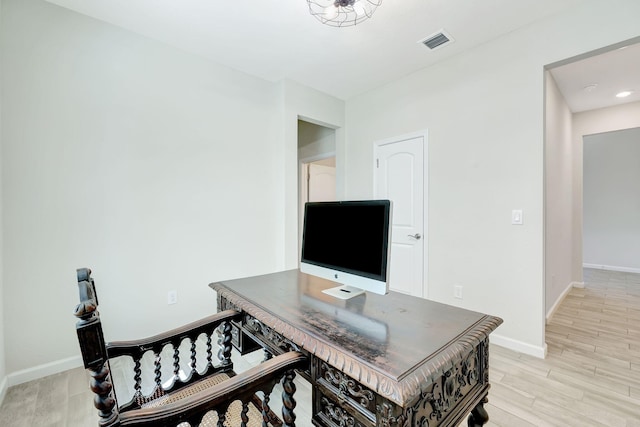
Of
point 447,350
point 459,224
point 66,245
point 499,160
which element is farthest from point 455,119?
point 66,245

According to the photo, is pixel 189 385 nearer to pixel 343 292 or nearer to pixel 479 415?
pixel 343 292

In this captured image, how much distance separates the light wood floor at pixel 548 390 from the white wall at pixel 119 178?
36 centimetres

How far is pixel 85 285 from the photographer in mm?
878

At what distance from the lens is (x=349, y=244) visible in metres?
1.40

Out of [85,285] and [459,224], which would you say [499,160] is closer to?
[459,224]

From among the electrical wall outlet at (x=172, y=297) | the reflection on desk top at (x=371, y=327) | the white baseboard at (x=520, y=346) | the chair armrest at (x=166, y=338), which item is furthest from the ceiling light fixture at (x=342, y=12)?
the white baseboard at (x=520, y=346)

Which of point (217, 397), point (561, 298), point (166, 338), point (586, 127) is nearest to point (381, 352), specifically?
point (217, 397)

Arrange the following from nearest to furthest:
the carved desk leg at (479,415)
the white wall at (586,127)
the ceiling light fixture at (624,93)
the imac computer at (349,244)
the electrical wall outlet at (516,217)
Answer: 1. the carved desk leg at (479,415)
2. the imac computer at (349,244)
3. the electrical wall outlet at (516,217)
4. the ceiling light fixture at (624,93)
5. the white wall at (586,127)

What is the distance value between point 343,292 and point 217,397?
78 centimetres

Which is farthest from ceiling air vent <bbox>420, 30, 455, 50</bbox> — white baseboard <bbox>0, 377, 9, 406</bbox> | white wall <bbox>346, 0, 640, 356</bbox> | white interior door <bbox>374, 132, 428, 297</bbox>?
white baseboard <bbox>0, 377, 9, 406</bbox>

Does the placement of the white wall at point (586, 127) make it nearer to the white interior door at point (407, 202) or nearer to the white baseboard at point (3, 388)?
the white interior door at point (407, 202)

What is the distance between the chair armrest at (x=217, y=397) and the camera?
743mm

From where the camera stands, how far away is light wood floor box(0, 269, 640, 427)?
162 centimetres

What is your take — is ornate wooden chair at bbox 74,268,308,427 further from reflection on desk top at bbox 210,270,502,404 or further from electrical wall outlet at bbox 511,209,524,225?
electrical wall outlet at bbox 511,209,524,225
